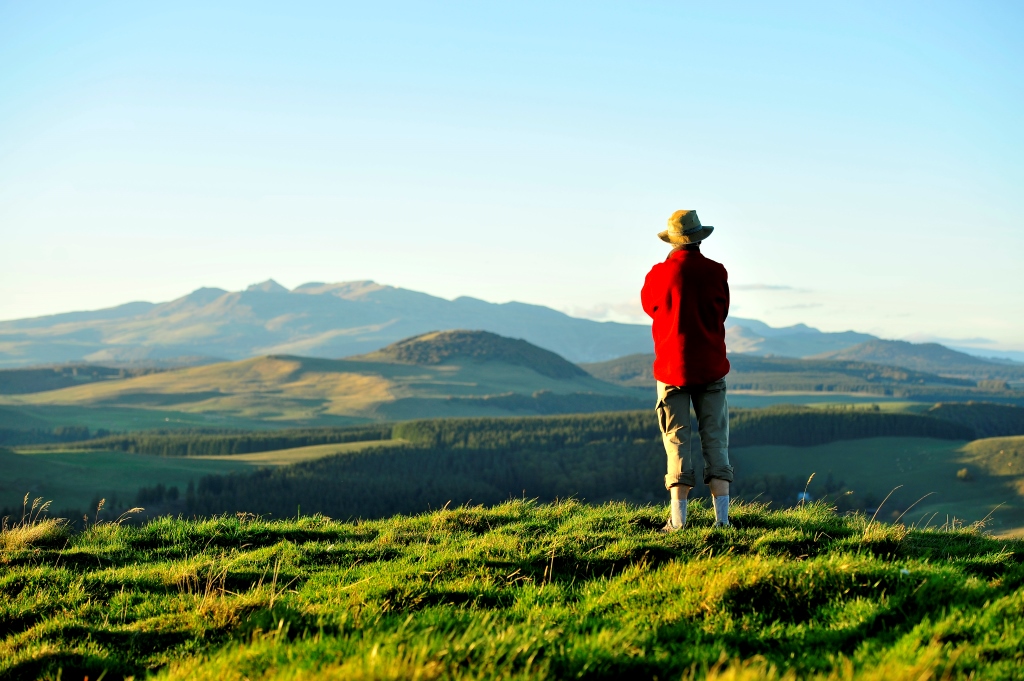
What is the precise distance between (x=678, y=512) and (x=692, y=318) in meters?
2.37

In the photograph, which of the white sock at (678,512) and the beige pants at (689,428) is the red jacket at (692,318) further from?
the white sock at (678,512)

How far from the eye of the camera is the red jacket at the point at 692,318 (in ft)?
32.9

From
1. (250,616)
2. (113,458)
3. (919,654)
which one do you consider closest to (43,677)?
(250,616)

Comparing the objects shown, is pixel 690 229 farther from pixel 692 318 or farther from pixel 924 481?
pixel 924 481

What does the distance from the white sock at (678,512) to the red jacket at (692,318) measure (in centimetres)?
147

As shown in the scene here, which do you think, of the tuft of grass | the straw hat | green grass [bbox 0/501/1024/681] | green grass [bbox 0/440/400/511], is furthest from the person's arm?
green grass [bbox 0/440/400/511]

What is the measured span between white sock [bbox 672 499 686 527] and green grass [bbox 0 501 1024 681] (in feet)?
0.73

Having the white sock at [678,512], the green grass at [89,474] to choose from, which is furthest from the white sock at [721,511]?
the green grass at [89,474]

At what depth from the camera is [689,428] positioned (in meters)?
10.2

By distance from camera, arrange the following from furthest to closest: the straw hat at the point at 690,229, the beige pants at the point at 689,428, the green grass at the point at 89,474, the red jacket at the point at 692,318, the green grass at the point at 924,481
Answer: the green grass at the point at 89,474, the green grass at the point at 924,481, the straw hat at the point at 690,229, the beige pants at the point at 689,428, the red jacket at the point at 692,318

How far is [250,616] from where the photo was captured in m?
6.59

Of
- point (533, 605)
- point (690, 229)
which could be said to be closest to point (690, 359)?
point (690, 229)

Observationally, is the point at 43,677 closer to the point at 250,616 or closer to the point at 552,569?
the point at 250,616

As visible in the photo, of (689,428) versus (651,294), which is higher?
(651,294)
